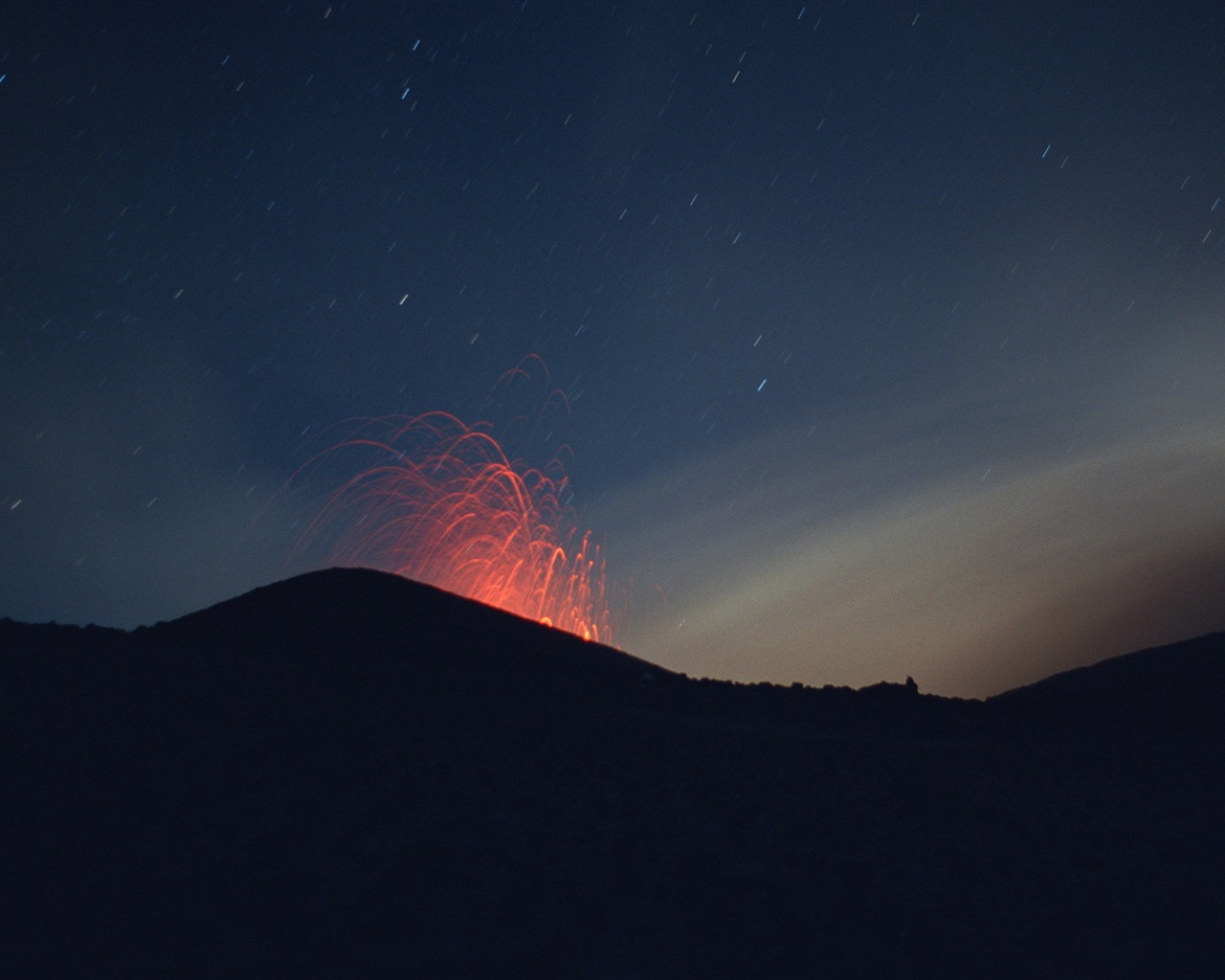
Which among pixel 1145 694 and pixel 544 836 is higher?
pixel 1145 694

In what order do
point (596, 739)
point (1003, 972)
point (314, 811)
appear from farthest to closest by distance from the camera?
point (596, 739) < point (314, 811) < point (1003, 972)

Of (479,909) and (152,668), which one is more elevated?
(152,668)

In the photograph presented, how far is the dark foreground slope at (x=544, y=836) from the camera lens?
28.8 feet

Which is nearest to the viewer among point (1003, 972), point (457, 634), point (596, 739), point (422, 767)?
point (1003, 972)

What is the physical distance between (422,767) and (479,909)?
3444 millimetres

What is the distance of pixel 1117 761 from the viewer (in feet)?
57.0

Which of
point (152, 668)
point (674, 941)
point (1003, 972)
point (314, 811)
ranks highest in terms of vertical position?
point (152, 668)

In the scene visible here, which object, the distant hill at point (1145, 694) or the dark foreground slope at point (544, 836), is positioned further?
the distant hill at point (1145, 694)

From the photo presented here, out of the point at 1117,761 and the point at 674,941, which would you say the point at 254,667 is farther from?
the point at 1117,761

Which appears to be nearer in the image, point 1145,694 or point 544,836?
point 544,836

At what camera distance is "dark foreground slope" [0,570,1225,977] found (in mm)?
8773

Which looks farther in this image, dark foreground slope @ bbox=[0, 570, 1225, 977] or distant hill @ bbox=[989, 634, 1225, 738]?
distant hill @ bbox=[989, 634, 1225, 738]

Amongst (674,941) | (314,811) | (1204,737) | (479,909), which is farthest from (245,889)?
(1204,737)

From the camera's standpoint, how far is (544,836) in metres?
10.8
